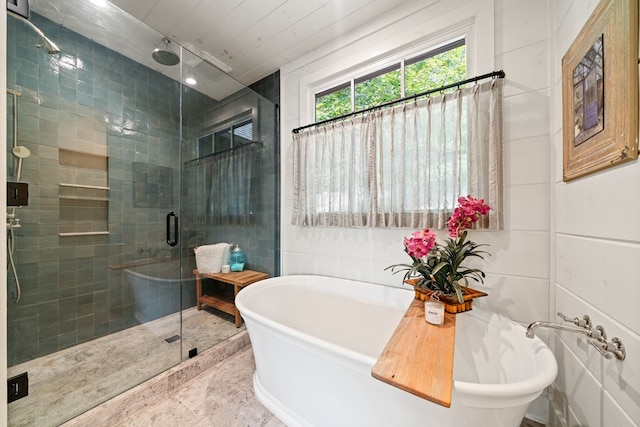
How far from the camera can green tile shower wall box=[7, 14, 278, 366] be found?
1466 mm

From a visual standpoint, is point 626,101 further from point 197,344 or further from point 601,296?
point 197,344

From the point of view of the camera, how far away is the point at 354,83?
1948mm

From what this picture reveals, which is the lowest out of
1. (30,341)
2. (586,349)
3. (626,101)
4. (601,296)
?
(30,341)

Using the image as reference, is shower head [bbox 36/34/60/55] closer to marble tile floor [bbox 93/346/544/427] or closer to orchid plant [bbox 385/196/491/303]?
marble tile floor [bbox 93/346/544/427]

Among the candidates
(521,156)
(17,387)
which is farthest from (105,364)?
Answer: (521,156)

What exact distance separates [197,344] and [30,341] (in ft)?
3.24

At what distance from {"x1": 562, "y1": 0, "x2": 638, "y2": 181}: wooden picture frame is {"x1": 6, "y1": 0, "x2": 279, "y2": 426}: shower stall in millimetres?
2118

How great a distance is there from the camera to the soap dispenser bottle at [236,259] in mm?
2336

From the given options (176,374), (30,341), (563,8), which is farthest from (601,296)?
(30,341)

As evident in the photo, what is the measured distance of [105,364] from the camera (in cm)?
161

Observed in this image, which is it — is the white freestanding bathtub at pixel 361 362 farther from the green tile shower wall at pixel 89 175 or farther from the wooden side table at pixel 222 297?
the green tile shower wall at pixel 89 175

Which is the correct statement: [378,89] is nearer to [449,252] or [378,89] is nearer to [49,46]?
[449,252]

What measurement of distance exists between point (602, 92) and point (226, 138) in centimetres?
252

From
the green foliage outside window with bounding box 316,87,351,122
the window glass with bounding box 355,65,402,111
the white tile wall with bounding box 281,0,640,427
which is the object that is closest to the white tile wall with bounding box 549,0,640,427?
the white tile wall with bounding box 281,0,640,427
